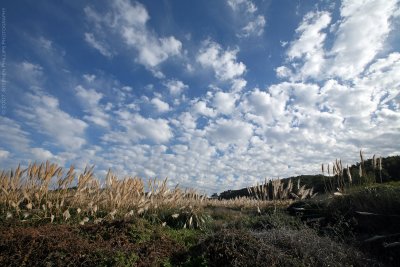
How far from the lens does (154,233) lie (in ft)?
23.0

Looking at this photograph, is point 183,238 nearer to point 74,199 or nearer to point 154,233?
point 154,233

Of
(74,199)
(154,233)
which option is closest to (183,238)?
(154,233)

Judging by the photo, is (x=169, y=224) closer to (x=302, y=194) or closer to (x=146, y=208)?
(x=146, y=208)

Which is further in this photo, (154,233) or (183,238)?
(183,238)

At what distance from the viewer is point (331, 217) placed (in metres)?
8.75

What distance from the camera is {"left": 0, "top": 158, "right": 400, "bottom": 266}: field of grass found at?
16.4ft

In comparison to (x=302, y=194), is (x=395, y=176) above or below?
above

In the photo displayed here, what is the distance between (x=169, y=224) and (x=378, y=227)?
5.43 metres

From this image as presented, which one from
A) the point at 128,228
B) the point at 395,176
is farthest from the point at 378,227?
the point at 395,176

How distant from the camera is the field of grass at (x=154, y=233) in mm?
4988

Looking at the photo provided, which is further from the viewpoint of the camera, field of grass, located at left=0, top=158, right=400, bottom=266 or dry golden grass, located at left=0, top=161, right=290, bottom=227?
dry golden grass, located at left=0, top=161, right=290, bottom=227

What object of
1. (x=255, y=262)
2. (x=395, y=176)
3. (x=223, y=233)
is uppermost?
(x=395, y=176)

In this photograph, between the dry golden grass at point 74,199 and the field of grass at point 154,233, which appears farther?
the dry golden grass at point 74,199

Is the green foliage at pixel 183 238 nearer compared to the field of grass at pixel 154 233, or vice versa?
the field of grass at pixel 154 233
